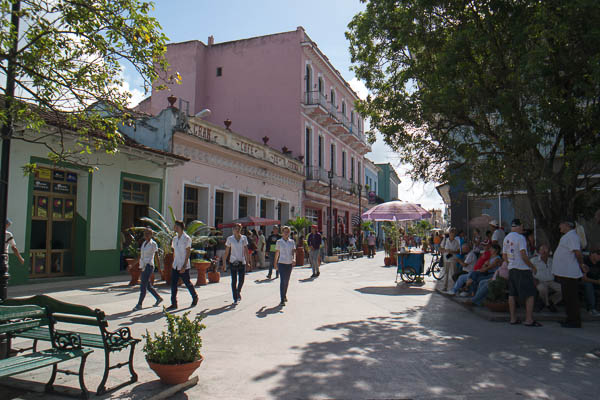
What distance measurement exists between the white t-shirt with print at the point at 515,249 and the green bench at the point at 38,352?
672 centimetres

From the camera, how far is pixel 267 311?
30.1 ft

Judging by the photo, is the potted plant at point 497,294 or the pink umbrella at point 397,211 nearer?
the potted plant at point 497,294

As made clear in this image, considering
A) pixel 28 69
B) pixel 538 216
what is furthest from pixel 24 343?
pixel 538 216

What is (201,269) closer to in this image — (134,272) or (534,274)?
(134,272)

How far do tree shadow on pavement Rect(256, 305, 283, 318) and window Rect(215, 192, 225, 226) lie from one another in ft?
39.9

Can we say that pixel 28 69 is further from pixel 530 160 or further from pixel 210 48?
pixel 210 48

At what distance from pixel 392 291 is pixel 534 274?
4.43m

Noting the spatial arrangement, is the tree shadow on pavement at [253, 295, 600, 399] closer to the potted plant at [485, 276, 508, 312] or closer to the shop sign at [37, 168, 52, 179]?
the potted plant at [485, 276, 508, 312]

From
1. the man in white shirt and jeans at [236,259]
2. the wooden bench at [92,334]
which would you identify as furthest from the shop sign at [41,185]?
the wooden bench at [92,334]

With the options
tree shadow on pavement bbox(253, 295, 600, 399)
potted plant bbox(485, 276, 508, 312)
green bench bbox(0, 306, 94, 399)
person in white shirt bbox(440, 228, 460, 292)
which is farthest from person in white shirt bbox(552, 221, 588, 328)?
green bench bbox(0, 306, 94, 399)

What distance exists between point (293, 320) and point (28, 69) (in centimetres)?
543

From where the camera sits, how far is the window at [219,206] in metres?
21.4

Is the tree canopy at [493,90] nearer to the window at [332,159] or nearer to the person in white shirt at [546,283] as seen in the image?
the person in white shirt at [546,283]

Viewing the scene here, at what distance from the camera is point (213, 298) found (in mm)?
10734
